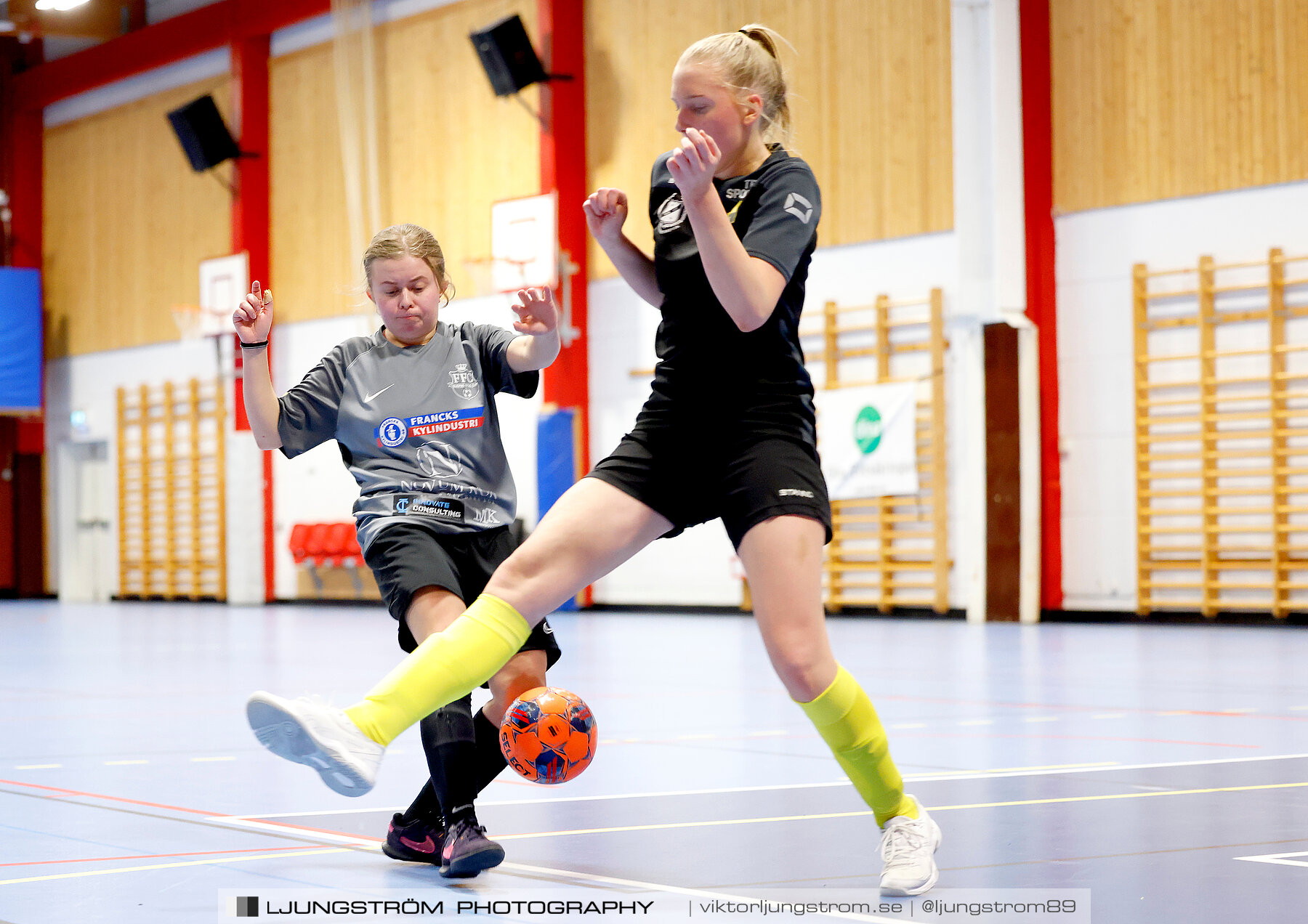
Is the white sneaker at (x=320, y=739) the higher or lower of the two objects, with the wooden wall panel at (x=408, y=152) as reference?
lower

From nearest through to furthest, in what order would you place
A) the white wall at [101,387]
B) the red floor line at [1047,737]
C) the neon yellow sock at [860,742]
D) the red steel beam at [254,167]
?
the neon yellow sock at [860,742]
the red floor line at [1047,737]
the red steel beam at [254,167]
the white wall at [101,387]

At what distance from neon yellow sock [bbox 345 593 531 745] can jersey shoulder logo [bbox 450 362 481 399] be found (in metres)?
0.73

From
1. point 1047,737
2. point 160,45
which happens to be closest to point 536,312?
point 1047,737

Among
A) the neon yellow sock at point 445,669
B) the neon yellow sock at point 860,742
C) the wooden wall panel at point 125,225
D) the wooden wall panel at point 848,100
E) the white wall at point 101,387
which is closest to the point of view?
the neon yellow sock at point 445,669

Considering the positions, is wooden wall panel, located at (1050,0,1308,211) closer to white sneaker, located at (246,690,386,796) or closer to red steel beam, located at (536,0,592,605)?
red steel beam, located at (536,0,592,605)

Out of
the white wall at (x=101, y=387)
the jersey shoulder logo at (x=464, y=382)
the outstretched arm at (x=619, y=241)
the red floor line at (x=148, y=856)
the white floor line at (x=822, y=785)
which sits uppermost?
the white wall at (x=101, y=387)

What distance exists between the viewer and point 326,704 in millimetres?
2672

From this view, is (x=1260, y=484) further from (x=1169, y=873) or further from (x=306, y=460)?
(x=306, y=460)

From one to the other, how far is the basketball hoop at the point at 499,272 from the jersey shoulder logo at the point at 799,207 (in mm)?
13938

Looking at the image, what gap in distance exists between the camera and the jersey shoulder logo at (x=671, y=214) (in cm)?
309

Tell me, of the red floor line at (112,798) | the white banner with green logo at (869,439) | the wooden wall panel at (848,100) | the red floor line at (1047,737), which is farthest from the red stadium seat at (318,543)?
the red floor line at (112,798)

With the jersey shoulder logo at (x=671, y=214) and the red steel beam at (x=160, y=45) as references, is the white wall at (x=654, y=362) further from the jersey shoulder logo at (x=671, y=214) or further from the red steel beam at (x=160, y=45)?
the jersey shoulder logo at (x=671, y=214)

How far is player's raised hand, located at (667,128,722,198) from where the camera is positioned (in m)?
2.74

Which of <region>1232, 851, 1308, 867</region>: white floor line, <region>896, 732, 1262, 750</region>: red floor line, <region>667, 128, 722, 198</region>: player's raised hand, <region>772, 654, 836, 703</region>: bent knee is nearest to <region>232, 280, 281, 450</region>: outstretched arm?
<region>667, 128, 722, 198</region>: player's raised hand
